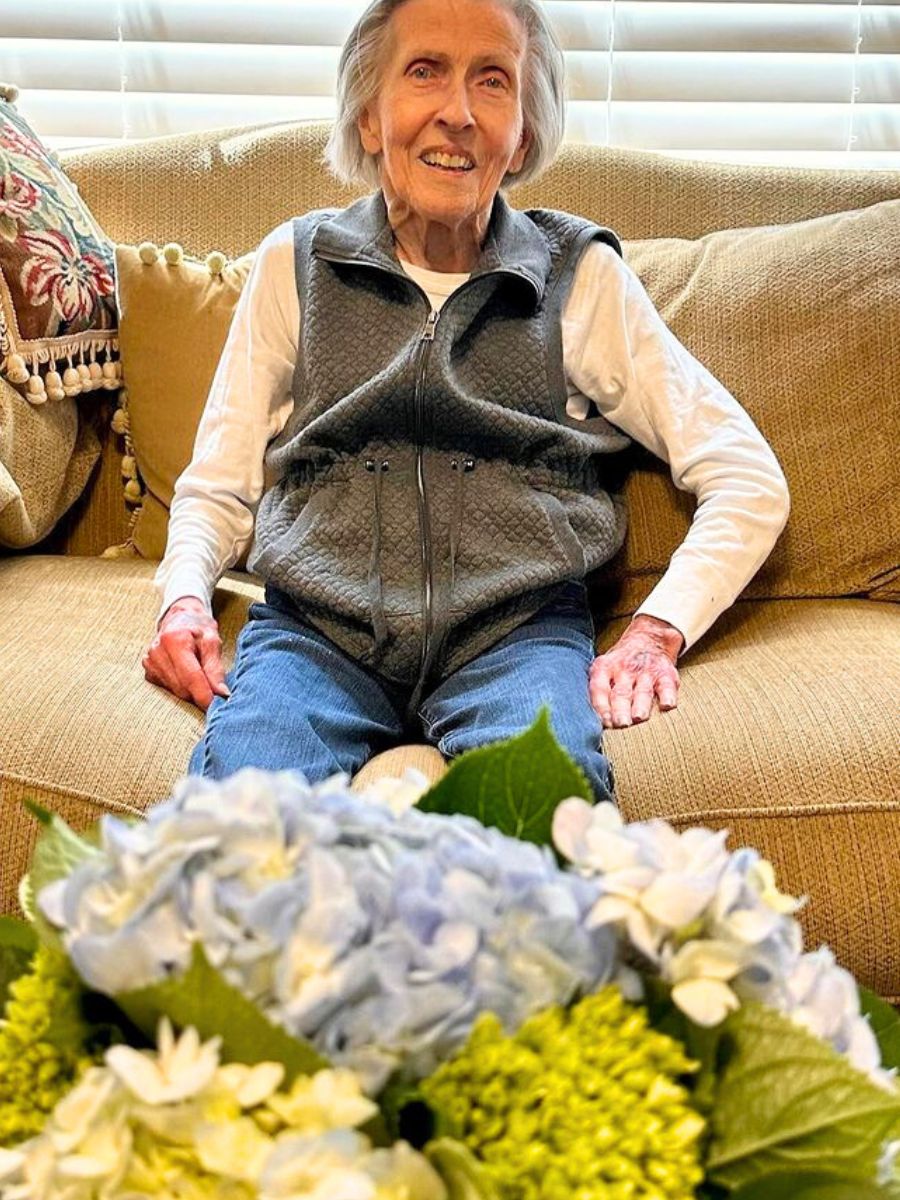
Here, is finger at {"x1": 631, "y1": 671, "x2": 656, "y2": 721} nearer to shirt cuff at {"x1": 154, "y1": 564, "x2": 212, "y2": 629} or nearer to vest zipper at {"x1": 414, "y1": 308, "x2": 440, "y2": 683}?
vest zipper at {"x1": 414, "y1": 308, "x2": 440, "y2": 683}

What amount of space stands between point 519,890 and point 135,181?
1766 millimetres

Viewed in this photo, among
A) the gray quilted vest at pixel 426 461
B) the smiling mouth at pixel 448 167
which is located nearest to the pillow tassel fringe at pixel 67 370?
the gray quilted vest at pixel 426 461

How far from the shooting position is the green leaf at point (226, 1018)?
19.2 inches

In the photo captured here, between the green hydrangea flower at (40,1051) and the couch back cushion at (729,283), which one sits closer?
the green hydrangea flower at (40,1051)

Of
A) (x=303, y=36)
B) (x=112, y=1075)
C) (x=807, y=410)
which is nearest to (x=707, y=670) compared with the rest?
(x=807, y=410)

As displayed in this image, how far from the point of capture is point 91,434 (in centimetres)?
201

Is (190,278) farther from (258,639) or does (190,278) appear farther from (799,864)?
(799,864)

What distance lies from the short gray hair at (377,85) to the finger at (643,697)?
71 cm

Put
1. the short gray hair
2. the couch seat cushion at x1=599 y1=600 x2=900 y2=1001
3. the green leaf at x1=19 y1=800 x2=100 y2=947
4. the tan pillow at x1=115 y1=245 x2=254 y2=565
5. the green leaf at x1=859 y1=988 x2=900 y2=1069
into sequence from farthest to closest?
the tan pillow at x1=115 y1=245 x2=254 y2=565, the short gray hair, the couch seat cushion at x1=599 y1=600 x2=900 y2=1001, the green leaf at x1=859 y1=988 x2=900 y2=1069, the green leaf at x1=19 y1=800 x2=100 y2=947

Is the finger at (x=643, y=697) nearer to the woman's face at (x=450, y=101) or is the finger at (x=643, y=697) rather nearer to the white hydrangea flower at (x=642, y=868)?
the woman's face at (x=450, y=101)

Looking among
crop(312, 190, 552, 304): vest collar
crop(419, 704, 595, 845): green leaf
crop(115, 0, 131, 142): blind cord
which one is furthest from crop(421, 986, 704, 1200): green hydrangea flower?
crop(115, 0, 131, 142): blind cord

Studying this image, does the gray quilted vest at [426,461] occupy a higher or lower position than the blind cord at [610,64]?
lower

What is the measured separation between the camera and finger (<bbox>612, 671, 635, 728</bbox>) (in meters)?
1.46

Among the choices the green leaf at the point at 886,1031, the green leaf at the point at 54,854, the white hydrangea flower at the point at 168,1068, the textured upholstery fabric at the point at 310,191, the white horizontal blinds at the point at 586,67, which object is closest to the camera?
the white hydrangea flower at the point at 168,1068
